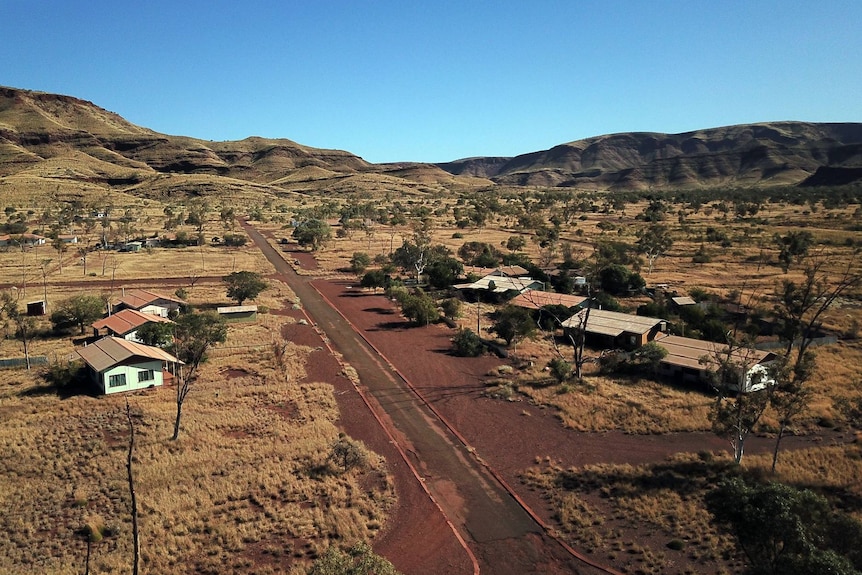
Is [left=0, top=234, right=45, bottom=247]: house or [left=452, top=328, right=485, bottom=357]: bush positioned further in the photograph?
[left=0, top=234, right=45, bottom=247]: house

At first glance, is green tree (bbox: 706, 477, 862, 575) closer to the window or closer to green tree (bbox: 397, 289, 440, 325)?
the window

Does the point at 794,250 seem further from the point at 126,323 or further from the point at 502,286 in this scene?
the point at 126,323

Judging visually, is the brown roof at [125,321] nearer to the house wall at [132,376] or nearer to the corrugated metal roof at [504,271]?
the house wall at [132,376]

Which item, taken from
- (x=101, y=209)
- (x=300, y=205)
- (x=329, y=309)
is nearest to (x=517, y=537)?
(x=329, y=309)

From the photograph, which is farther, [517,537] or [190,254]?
[190,254]

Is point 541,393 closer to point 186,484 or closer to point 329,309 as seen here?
point 186,484

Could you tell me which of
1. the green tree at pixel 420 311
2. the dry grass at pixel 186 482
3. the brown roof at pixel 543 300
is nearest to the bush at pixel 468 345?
the green tree at pixel 420 311

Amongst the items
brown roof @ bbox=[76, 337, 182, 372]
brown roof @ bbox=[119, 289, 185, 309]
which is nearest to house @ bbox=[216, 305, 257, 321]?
brown roof @ bbox=[119, 289, 185, 309]

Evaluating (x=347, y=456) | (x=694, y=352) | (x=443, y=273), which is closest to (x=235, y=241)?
(x=443, y=273)

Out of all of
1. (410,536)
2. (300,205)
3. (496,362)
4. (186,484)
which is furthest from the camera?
(300,205)
